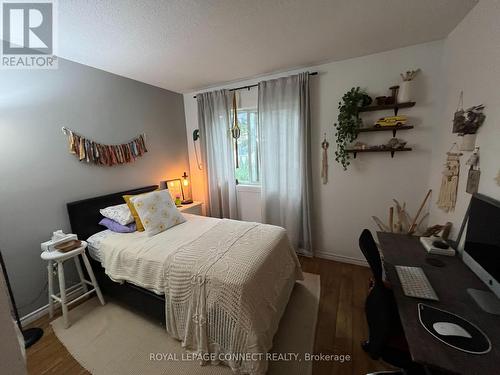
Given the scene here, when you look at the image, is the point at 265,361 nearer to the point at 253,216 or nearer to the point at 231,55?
the point at 253,216

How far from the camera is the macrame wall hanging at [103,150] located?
7.12ft

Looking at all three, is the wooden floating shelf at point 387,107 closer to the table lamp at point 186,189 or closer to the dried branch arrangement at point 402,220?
the dried branch arrangement at point 402,220

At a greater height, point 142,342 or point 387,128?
point 387,128

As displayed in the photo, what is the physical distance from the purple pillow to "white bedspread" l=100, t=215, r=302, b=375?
0.14 m

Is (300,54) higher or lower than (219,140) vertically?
higher

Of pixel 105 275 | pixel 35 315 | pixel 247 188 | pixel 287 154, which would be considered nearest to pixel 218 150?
pixel 247 188

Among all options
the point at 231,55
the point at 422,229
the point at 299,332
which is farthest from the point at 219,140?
the point at 422,229

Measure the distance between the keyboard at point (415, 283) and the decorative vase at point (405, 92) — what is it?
1.69 metres

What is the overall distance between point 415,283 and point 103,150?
10.4 feet

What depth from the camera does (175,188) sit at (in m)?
3.32

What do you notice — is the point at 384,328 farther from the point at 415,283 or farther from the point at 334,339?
the point at 334,339

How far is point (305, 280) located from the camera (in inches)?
92.7

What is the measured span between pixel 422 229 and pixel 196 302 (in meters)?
2.51

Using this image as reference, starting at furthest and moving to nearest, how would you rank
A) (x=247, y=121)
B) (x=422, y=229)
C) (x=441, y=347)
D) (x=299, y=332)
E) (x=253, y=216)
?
(x=253, y=216) < (x=247, y=121) < (x=422, y=229) < (x=299, y=332) < (x=441, y=347)
